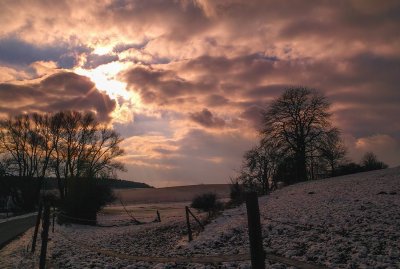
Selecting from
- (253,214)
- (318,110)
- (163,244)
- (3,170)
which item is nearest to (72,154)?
(3,170)

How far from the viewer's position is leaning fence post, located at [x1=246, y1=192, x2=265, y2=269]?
539 centimetres

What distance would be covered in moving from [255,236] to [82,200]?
111 feet

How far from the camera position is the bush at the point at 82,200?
36.6 metres

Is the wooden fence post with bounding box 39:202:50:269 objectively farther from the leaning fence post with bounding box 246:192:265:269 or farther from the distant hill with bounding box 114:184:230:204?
the distant hill with bounding box 114:184:230:204

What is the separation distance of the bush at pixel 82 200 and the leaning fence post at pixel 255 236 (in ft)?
109

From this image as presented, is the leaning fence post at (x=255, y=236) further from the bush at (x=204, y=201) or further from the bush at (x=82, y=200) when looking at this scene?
the bush at (x=204, y=201)

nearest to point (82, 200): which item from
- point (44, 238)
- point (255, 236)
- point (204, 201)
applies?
point (204, 201)

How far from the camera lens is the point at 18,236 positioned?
24922mm

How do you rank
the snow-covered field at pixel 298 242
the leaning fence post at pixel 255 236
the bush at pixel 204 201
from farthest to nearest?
the bush at pixel 204 201 < the snow-covered field at pixel 298 242 < the leaning fence post at pixel 255 236

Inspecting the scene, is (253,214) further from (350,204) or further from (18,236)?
(18,236)

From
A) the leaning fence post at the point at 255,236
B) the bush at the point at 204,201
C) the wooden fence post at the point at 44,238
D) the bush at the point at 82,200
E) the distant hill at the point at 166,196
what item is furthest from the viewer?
the distant hill at the point at 166,196

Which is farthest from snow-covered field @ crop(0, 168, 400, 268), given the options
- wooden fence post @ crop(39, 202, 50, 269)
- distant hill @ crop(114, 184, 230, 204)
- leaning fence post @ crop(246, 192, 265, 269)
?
distant hill @ crop(114, 184, 230, 204)

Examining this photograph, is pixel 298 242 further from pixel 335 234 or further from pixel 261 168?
pixel 261 168

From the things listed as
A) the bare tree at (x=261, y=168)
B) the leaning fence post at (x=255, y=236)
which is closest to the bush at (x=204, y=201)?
the bare tree at (x=261, y=168)
